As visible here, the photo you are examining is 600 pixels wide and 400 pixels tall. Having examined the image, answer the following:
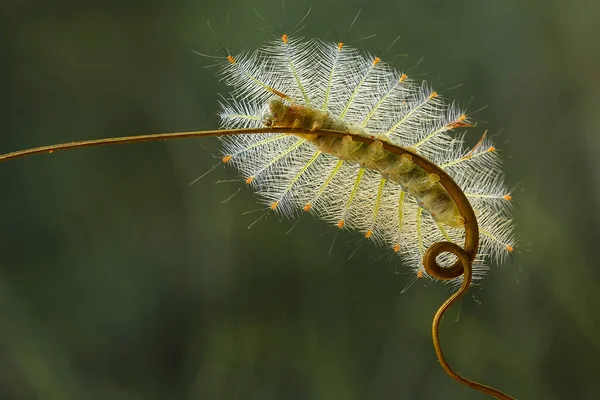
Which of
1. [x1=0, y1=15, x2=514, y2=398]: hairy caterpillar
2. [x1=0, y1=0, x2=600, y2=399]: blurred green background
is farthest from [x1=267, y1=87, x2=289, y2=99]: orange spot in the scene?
[x1=0, y1=0, x2=600, y2=399]: blurred green background

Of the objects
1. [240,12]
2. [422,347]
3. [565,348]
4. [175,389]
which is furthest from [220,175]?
[565,348]

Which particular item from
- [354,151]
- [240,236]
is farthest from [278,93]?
[240,236]

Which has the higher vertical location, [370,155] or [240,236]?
[370,155]

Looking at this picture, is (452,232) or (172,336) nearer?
(452,232)

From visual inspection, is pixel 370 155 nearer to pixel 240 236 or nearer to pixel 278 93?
pixel 278 93

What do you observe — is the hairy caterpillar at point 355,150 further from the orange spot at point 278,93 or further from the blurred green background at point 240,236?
the blurred green background at point 240,236

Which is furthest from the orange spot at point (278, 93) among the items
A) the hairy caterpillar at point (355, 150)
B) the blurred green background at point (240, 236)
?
the blurred green background at point (240, 236)

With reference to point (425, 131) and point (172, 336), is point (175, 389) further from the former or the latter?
point (425, 131)
